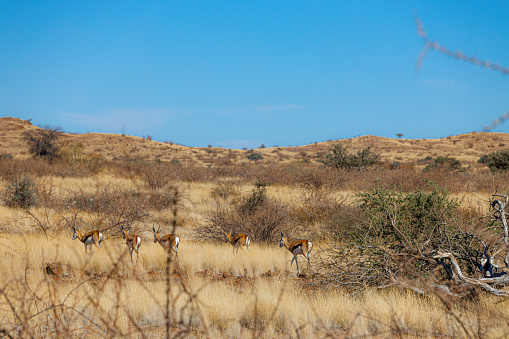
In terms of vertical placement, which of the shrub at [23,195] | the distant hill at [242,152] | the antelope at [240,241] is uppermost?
the distant hill at [242,152]

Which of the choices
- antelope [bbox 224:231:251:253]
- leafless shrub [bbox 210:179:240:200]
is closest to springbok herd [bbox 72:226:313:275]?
antelope [bbox 224:231:251:253]

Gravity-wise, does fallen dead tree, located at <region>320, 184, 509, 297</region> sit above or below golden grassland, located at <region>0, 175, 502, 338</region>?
above

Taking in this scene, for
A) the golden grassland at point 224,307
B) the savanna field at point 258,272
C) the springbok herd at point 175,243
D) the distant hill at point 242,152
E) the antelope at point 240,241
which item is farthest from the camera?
the distant hill at point 242,152

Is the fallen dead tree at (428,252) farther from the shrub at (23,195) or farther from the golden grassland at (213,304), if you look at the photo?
the shrub at (23,195)

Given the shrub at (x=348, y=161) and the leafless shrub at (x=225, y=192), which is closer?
the leafless shrub at (x=225, y=192)

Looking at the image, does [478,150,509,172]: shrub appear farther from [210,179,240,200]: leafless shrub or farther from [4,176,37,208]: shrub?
[4,176,37,208]: shrub

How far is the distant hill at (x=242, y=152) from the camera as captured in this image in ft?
196

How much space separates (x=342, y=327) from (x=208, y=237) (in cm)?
675

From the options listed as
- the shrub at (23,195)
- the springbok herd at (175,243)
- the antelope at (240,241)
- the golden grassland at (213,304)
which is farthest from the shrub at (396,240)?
the shrub at (23,195)

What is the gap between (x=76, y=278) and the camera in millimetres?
7043

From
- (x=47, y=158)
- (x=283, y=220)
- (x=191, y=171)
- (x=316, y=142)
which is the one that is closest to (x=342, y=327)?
(x=283, y=220)

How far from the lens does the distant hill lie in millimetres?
59812

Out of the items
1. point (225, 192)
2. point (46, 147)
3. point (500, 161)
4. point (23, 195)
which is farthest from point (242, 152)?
point (23, 195)

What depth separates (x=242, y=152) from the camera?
7550 cm
